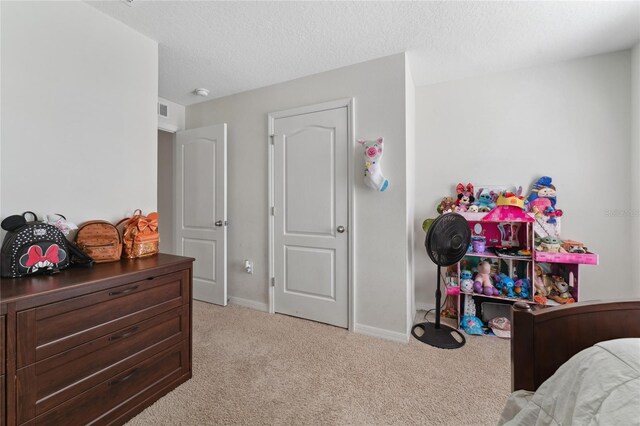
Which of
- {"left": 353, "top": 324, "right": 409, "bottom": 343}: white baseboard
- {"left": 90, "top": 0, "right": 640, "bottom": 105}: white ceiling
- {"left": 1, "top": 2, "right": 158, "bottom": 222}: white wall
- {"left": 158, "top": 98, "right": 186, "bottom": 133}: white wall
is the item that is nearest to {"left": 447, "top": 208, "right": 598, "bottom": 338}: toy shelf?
{"left": 353, "top": 324, "right": 409, "bottom": 343}: white baseboard

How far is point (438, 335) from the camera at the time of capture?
2.33m

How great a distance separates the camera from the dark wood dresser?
1.07 m

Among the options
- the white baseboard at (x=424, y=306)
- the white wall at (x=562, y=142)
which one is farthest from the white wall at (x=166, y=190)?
the white wall at (x=562, y=142)

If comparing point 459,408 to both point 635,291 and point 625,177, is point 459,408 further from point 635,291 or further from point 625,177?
point 625,177

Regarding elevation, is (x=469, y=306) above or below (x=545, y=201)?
below

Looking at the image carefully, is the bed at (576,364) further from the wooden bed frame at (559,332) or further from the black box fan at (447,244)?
the black box fan at (447,244)

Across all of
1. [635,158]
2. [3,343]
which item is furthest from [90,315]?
[635,158]

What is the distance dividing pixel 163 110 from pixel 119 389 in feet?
9.37

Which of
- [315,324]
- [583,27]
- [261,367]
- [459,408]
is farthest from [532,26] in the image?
[261,367]

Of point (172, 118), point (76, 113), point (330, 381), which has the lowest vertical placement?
point (330, 381)

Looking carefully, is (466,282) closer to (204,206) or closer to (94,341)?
(94,341)

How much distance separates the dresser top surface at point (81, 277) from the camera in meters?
1.10

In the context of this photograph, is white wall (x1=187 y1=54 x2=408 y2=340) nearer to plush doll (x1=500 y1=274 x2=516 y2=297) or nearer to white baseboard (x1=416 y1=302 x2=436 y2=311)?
white baseboard (x1=416 y1=302 x2=436 y2=311)

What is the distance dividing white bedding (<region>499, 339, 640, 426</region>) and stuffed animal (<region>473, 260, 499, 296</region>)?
1665 millimetres
